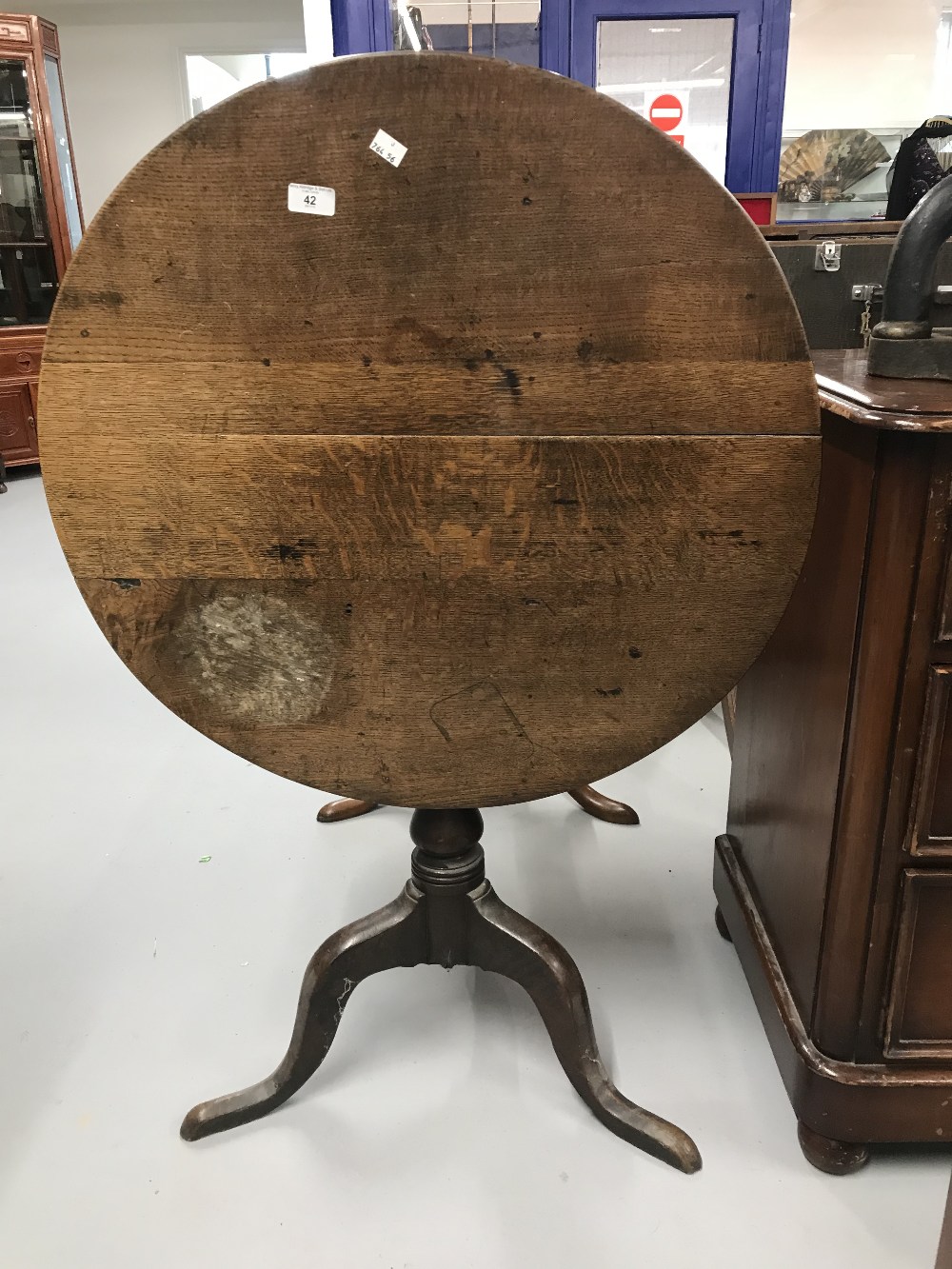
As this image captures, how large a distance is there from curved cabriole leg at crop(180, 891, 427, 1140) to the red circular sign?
2.71m

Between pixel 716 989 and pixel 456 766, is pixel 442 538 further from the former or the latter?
pixel 716 989

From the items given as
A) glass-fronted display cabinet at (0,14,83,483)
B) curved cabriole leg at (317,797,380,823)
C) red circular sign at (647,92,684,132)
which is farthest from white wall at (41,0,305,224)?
curved cabriole leg at (317,797,380,823)

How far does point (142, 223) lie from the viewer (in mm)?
888

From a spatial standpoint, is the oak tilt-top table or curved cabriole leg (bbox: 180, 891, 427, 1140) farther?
curved cabriole leg (bbox: 180, 891, 427, 1140)

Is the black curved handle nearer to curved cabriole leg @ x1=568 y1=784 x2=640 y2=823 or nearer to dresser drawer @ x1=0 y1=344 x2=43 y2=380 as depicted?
curved cabriole leg @ x1=568 y1=784 x2=640 y2=823

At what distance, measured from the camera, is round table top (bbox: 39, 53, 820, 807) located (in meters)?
0.86

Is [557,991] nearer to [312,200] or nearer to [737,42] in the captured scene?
[312,200]

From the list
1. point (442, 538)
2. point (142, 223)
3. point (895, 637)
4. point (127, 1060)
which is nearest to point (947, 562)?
point (895, 637)

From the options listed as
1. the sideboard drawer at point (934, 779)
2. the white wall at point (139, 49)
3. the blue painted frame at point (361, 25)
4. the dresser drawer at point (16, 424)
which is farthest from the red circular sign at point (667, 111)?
the white wall at point (139, 49)

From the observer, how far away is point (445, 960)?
1276 millimetres

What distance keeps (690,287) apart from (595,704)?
1.41 ft

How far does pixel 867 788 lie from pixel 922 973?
252 mm

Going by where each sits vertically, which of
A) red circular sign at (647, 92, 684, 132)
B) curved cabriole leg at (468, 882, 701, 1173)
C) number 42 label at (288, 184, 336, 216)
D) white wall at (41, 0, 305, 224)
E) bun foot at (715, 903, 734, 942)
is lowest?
bun foot at (715, 903, 734, 942)

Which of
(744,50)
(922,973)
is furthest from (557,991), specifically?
(744,50)
